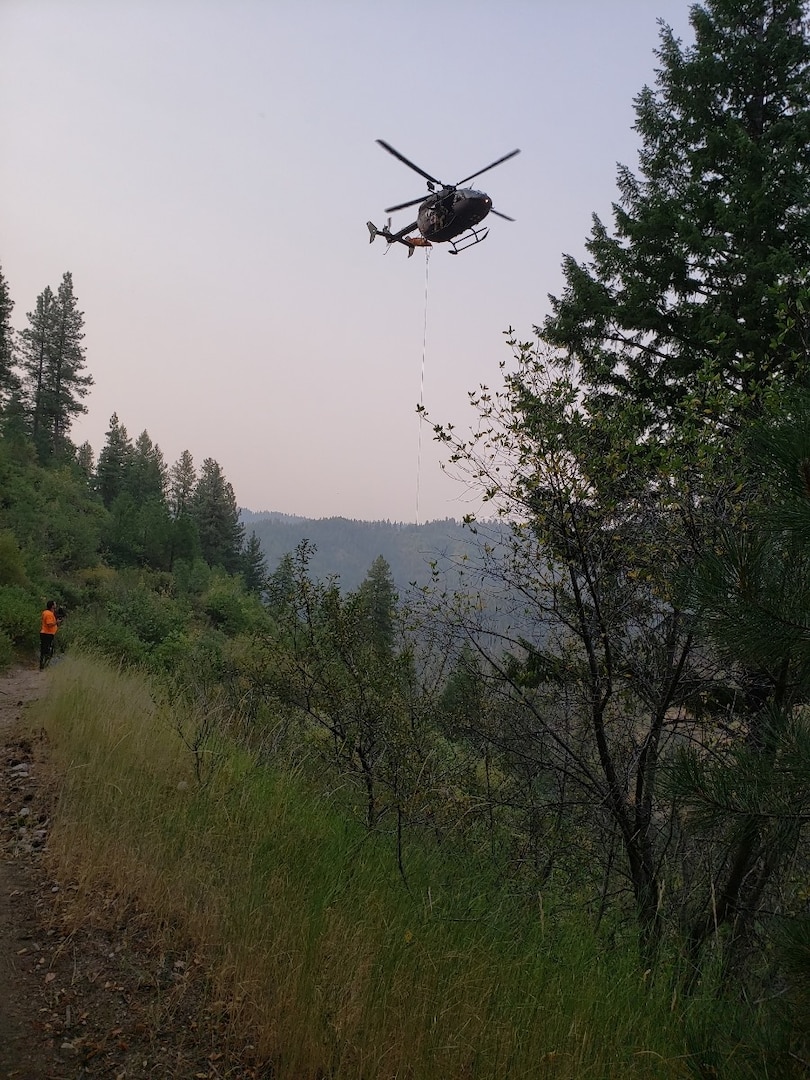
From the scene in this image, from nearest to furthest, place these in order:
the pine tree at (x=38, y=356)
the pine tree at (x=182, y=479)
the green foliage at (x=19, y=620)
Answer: the green foliage at (x=19, y=620), the pine tree at (x=38, y=356), the pine tree at (x=182, y=479)

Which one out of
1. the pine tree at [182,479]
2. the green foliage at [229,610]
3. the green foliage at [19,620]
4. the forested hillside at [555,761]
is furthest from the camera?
the pine tree at [182,479]

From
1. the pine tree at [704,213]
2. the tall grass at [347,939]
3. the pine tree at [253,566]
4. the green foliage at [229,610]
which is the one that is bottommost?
the green foliage at [229,610]

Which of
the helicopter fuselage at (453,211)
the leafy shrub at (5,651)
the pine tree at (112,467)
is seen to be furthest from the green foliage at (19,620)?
the pine tree at (112,467)

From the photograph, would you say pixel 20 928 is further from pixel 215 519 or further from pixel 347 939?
pixel 215 519

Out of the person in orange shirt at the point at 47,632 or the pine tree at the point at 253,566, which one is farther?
the pine tree at the point at 253,566

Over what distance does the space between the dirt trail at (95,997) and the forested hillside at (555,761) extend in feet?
0.61

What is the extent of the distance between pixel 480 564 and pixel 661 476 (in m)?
1.54

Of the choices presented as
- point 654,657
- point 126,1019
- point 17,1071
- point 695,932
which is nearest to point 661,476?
point 654,657

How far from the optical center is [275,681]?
758 centimetres

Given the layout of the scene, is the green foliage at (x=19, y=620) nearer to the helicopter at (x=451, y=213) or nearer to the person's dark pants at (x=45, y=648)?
the person's dark pants at (x=45, y=648)

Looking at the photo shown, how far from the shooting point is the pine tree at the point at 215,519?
2052 inches

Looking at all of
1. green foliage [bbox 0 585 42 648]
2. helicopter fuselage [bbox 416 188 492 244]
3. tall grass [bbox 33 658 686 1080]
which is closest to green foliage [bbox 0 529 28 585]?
green foliage [bbox 0 585 42 648]

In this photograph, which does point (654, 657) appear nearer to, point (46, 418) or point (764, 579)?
point (764, 579)

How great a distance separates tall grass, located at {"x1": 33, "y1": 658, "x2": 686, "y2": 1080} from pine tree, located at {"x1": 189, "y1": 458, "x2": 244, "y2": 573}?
47.4 metres
